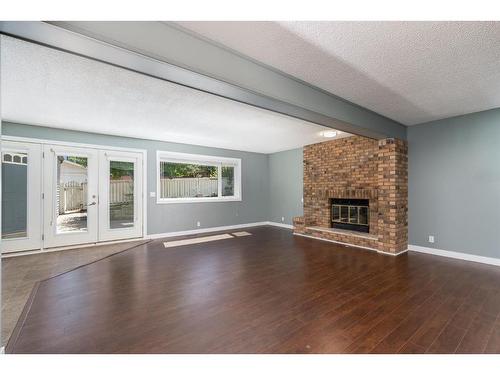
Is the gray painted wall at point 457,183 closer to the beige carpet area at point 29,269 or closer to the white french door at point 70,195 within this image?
the beige carpet area at point 29,269

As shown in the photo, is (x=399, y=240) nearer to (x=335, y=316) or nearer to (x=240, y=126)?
(x=335, y=316)

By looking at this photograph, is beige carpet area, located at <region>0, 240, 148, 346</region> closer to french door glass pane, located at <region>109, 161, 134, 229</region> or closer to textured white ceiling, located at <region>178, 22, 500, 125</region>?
french door glass pane, located at <region>109, 161, 134, 229</region>

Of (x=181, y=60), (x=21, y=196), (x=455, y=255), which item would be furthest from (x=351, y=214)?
(x=21, y=196)

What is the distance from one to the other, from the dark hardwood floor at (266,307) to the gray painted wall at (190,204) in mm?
2047

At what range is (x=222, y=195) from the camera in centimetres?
721

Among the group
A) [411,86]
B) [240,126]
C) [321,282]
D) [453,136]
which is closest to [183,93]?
[240,126]

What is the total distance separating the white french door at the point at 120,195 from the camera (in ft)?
16.9

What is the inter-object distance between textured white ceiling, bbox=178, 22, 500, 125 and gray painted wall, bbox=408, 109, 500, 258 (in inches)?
35.9

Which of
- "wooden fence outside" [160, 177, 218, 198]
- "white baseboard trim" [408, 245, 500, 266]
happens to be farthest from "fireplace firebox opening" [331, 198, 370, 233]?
"wooden fence outside" [160, 177, 218, 198]

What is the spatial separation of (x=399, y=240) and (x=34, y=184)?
7163mm

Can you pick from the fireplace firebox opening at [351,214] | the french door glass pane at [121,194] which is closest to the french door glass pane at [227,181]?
the french door glass pane at [121,194]

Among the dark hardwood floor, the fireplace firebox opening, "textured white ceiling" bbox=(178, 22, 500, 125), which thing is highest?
"textured white ceiling" bbox=(178, 22, 500, 125)

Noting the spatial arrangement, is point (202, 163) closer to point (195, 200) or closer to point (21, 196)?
point (195, 200)

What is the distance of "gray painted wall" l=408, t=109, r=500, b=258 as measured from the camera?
3.70 m
